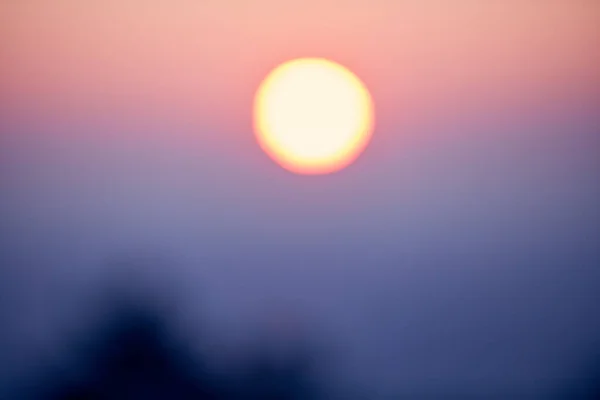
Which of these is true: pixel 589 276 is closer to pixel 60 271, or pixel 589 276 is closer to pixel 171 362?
pixel 171 362

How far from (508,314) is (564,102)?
2.26 ft

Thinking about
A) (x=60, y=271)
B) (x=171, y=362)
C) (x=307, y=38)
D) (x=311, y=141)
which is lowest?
(x=171, y=362)

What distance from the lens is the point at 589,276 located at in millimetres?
1395

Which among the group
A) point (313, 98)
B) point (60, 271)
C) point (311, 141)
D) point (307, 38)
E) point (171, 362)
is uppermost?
point (307, 38)

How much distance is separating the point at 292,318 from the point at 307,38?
2.89 ft

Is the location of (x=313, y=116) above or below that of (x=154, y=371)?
above

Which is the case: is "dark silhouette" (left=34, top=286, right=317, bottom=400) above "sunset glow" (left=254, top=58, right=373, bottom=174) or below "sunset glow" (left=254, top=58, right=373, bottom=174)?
below

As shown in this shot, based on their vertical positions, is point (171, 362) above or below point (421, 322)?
below

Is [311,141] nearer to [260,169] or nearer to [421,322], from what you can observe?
[260,169]

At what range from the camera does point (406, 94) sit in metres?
1.36

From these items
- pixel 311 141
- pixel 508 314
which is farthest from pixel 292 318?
pixel 508 314

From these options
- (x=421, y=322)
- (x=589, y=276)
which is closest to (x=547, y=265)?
(x=589, y=276)

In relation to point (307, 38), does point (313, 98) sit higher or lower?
lower

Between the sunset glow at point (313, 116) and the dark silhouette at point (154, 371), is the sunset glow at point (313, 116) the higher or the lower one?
the higher one
